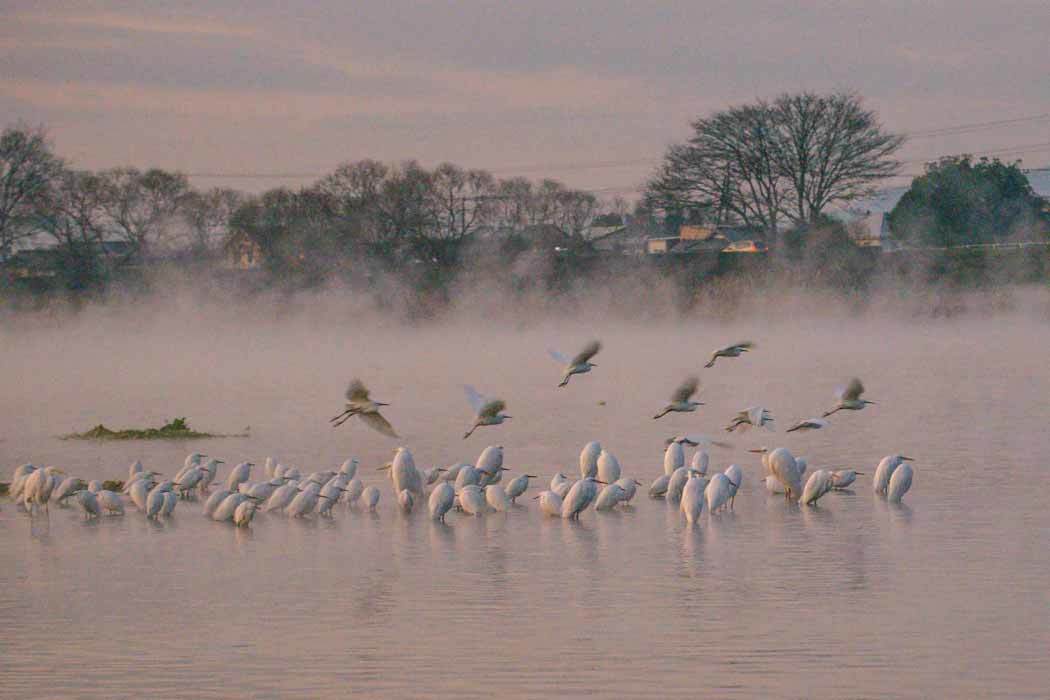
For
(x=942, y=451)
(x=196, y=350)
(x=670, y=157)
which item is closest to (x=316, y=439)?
(x=942, y=451)

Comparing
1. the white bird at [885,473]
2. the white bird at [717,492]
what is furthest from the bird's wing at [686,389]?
the white bird at [885,473]

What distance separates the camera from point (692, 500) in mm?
17188

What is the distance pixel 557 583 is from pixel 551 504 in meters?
3.31

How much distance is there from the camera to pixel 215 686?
36.8 feet

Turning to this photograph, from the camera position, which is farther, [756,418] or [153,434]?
[153,434]

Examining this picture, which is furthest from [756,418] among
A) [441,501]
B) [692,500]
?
[441,501]

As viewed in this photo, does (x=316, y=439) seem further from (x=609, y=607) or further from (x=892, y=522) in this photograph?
(x=609, y=607)

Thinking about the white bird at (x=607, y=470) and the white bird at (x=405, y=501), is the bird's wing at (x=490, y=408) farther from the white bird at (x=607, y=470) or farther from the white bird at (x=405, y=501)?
the white bird at (x=405, y=501)

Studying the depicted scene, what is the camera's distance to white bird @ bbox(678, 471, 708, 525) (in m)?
17.2

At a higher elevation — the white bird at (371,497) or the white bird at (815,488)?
the white bird at (371,497)

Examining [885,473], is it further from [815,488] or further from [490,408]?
[490,408]

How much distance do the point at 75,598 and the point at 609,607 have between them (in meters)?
4.17

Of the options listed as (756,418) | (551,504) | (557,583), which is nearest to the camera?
(557,583)

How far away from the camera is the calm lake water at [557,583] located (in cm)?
1134
